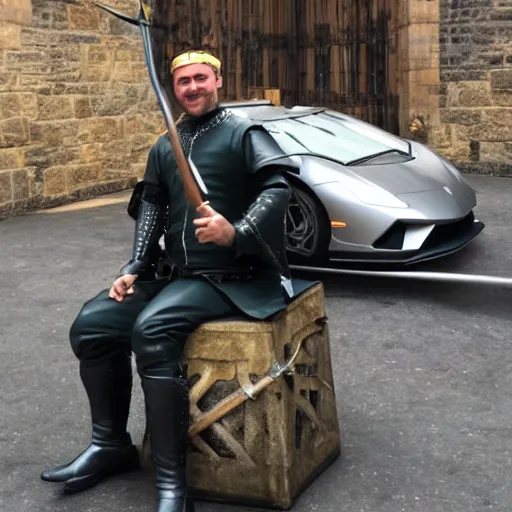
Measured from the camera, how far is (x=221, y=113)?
3.14 meters

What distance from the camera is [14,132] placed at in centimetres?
955

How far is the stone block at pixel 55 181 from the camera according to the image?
10133 millimetres

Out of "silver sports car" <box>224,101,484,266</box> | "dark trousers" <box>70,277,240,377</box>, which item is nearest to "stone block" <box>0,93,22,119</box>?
"silver sports car" <box>224,101,484,266</box>

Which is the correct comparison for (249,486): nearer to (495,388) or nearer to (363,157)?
(495,388)

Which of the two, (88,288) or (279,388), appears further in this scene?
(88,288)


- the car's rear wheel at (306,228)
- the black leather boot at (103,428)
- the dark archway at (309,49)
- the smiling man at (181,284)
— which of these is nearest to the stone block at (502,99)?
the dark archway at (309,49)

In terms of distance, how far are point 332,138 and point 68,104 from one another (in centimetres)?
474

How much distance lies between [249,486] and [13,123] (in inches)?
294

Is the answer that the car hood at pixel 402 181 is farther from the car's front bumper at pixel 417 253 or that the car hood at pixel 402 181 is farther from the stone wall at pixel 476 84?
the stone wall at pixel 476 84

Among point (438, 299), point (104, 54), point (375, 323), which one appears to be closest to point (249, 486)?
point (375, 323)

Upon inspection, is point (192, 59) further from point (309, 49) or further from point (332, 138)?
point (309, 49)

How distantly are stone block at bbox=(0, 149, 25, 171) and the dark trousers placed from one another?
6706 mm

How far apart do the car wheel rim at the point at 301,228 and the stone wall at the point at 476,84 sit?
7.07 metres

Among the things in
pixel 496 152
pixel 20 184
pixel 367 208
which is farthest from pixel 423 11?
pixel 367 208
